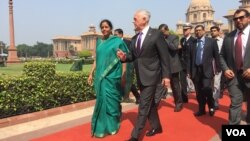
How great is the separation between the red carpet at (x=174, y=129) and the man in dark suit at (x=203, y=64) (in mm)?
317

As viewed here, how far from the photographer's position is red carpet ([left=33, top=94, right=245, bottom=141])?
4.66m

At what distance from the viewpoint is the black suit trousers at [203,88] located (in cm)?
587

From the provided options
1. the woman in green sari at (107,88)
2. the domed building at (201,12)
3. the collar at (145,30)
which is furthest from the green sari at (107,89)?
the domed building at (201,12)

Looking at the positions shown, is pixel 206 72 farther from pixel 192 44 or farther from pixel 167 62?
pixel 167 62

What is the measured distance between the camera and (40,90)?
6.61m

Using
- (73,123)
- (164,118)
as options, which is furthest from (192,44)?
(73,123)

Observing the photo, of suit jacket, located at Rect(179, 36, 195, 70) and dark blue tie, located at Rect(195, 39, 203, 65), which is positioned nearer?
dark blue tie, located at Rect(195, 39, 203, 65)

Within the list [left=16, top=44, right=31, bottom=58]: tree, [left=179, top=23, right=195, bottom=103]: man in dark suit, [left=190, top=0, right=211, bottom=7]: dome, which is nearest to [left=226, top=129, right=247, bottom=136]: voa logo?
[left=179, top=23, right=195, bottom=103]: man in dark suit

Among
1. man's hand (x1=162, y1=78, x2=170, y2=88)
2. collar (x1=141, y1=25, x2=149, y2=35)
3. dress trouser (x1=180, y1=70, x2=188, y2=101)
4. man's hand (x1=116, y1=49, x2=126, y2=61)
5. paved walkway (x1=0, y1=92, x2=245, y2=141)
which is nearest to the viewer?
man's hand (x1=162, y1=78, x2=170, y2=88)

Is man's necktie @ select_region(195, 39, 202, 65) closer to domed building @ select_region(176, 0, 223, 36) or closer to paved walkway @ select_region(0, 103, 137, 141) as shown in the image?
paved walkway @ select_region(0, 103, 137, 141)

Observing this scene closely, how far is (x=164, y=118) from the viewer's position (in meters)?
5.88

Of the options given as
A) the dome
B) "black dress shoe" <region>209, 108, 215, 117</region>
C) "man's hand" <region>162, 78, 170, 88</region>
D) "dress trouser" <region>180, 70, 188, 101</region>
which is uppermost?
the dome

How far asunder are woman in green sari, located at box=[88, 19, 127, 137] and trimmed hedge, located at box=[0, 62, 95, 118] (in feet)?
6.24

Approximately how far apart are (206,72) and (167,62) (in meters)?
1.60
